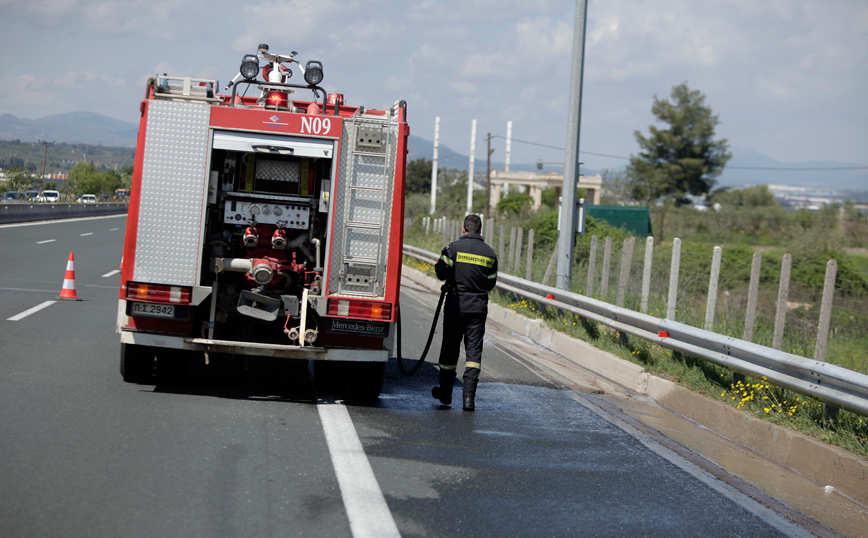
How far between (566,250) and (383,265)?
24.7ft

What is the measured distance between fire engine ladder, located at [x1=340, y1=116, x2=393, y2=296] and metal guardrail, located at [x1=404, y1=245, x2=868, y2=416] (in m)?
3.57

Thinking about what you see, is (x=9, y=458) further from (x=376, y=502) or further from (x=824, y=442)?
(x=824, y=442)

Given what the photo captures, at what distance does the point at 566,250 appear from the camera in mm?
14438

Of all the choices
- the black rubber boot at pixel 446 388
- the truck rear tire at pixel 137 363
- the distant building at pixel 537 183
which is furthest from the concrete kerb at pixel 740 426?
the distant building at pixel 537 183

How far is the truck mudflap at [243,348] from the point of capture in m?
7.28

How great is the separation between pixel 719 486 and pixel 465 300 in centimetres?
297

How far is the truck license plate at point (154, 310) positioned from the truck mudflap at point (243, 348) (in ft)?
0.65

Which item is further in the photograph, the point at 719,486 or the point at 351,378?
the point at 351,378

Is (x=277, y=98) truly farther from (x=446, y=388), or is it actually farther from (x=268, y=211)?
(x=446, y=388)

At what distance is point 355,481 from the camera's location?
5.30 m

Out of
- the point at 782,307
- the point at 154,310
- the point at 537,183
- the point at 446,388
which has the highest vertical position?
the point at 537,183

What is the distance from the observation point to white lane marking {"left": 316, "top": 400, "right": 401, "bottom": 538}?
4.51 m

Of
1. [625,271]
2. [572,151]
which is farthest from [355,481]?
[572,151]

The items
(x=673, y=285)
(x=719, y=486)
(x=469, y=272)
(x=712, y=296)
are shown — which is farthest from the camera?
(x=673, y=285)
